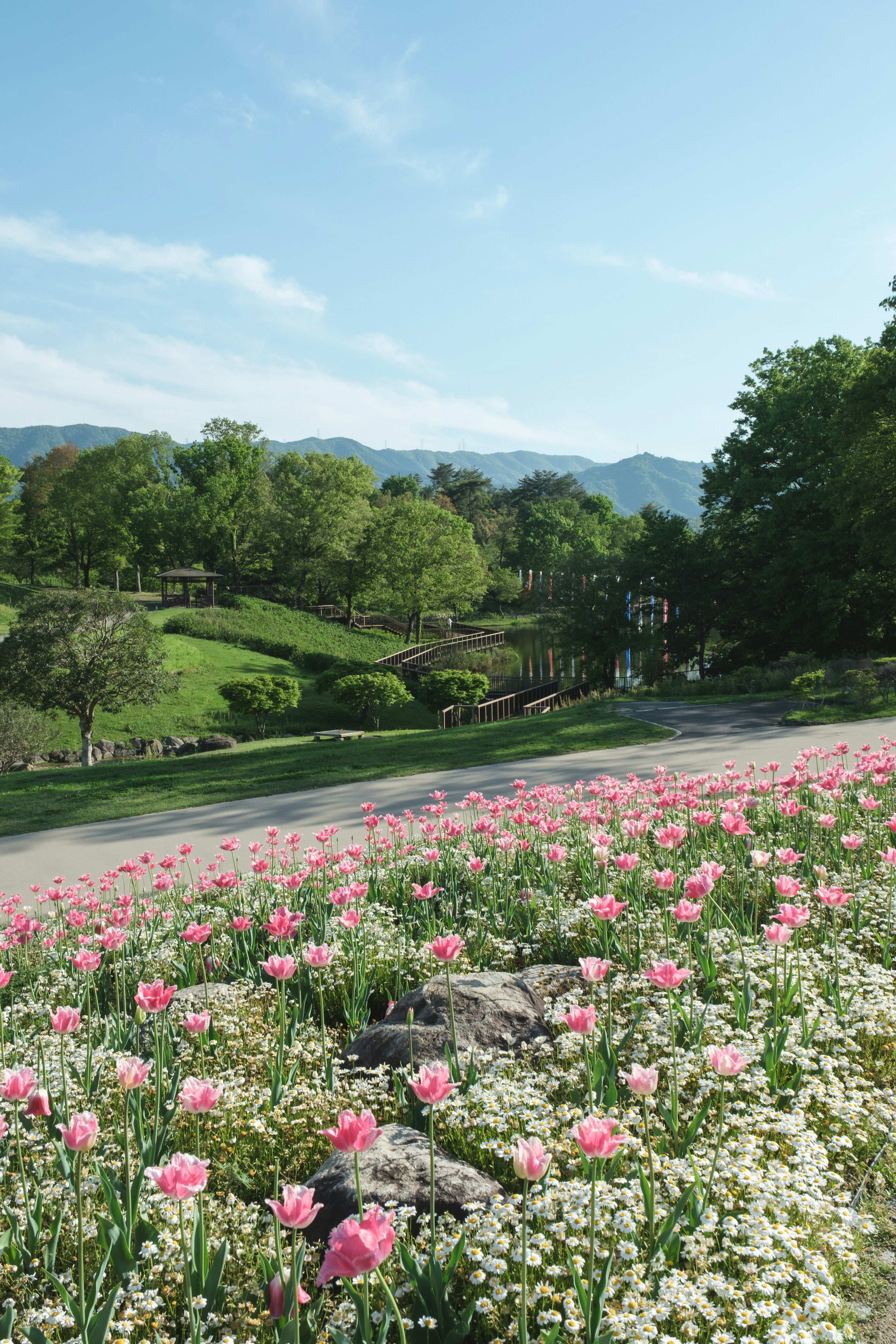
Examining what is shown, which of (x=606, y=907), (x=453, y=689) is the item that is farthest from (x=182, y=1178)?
(x=453, y=689)

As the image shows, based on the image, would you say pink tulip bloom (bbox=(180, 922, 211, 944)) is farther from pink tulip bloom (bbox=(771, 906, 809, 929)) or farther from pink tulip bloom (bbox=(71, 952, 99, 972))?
pink tulip bloom (bbox=(771, 906, 809, 929))

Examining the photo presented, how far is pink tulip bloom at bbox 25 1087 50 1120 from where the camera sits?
2104mm

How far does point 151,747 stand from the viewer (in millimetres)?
24250

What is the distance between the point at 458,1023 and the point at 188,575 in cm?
3860

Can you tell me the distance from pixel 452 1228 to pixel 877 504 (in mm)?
24081

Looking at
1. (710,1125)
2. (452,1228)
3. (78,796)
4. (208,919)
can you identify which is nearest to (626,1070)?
(710,1125)

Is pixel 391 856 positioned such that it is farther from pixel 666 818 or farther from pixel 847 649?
pixel 847 649

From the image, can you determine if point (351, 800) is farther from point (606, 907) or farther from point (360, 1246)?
point (360, 1246)

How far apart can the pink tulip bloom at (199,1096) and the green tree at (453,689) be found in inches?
1067

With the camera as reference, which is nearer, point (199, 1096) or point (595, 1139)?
point (595, 1139)

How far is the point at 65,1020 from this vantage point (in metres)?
2.41

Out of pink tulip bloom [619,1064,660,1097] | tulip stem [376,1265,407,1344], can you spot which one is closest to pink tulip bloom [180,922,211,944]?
tulip stem [376,1265,407,1344]

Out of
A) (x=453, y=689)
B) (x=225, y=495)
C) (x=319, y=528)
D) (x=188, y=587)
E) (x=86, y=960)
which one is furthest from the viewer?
(x=225, y=495)

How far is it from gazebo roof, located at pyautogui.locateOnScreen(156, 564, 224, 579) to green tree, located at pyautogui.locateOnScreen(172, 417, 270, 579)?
24.6ft
